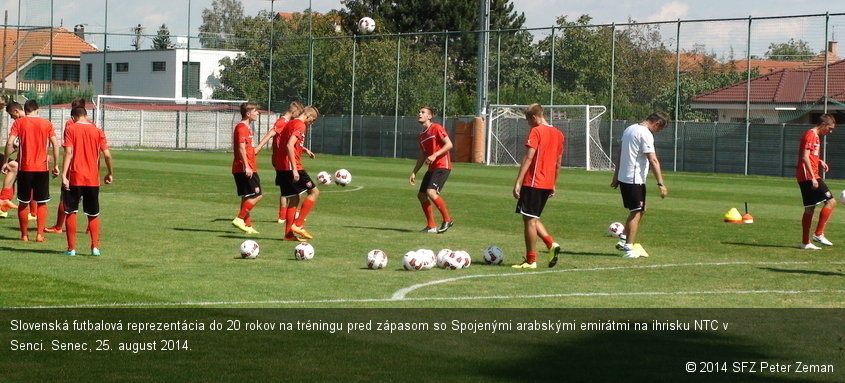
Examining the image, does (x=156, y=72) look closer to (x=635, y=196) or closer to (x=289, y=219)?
(x=289, y=219)

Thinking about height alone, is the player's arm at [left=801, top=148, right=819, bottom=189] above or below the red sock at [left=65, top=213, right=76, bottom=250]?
above

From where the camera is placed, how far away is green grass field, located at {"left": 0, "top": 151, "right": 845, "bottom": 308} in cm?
1134

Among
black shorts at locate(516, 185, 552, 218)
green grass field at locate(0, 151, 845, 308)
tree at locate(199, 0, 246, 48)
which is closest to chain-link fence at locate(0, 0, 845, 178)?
green grass field at locate(0, 151, 845, 308)

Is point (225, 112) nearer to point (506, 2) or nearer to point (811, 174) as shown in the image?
point (506, 2)

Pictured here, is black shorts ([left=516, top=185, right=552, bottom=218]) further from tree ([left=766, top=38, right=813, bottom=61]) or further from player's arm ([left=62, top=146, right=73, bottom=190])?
tree ([left=766, top=38, right=813, bottom=61])

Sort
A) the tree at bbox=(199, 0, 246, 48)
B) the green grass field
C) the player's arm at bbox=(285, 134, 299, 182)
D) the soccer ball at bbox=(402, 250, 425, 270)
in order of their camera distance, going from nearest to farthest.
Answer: the green grass field, the soccer ball at bbox=(402, 250, 425, 270), the player's arm at bbox=(285, 134, 299, 182), the tree at bbox=(199, 0, 246, 48)

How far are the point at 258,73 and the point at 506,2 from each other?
837 inches

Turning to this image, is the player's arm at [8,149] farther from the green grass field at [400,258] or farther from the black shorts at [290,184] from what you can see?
the black shorts at [290,184]

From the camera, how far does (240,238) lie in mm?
17047

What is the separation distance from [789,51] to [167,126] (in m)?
30.0

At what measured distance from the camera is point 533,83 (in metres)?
49.3

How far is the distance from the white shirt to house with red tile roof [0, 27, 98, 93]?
42807mm

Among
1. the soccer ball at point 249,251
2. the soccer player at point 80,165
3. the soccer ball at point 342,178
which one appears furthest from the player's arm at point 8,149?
the soccer ball at point 342,178

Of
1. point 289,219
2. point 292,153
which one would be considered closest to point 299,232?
point 289,219
